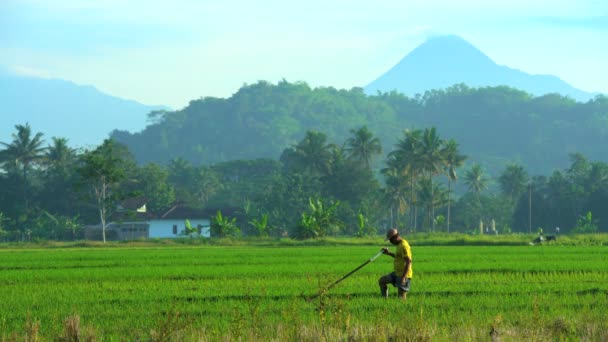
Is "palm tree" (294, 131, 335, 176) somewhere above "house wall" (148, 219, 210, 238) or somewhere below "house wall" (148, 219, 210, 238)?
above

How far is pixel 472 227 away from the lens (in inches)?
4021

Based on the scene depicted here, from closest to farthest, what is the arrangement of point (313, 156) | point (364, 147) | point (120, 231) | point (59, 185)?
point (120, 231) → point (59, 185) → point (364, 147) → point (313, 156)

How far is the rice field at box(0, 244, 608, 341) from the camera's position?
34.1ft

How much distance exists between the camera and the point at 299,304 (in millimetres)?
14766

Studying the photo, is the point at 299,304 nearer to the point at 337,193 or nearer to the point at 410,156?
the point at 410,156

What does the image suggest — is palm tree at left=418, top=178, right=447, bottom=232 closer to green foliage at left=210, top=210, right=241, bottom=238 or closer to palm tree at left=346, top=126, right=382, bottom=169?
palm tree at left=346, top=126, right=382, bottom=169

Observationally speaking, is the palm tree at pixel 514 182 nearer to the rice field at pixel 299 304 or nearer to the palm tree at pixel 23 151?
the palm tree at pixel 23 151

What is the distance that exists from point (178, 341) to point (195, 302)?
5376mm

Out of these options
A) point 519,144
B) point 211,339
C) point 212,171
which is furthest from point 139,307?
point 519,144

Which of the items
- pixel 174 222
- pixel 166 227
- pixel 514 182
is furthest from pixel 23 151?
pixel 514 182

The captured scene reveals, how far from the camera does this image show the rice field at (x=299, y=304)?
10.4 meters

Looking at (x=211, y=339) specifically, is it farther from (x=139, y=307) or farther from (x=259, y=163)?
(x=259, y=163)

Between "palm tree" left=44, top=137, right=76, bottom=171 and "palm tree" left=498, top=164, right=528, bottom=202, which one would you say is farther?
"palm tree" left=498, top=164, right=528, bottom=202

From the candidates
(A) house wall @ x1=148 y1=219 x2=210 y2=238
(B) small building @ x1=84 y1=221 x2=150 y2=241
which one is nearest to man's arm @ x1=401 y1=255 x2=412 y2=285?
(A) house wall @ x1=148 y1=219 x2=210 y2=238
